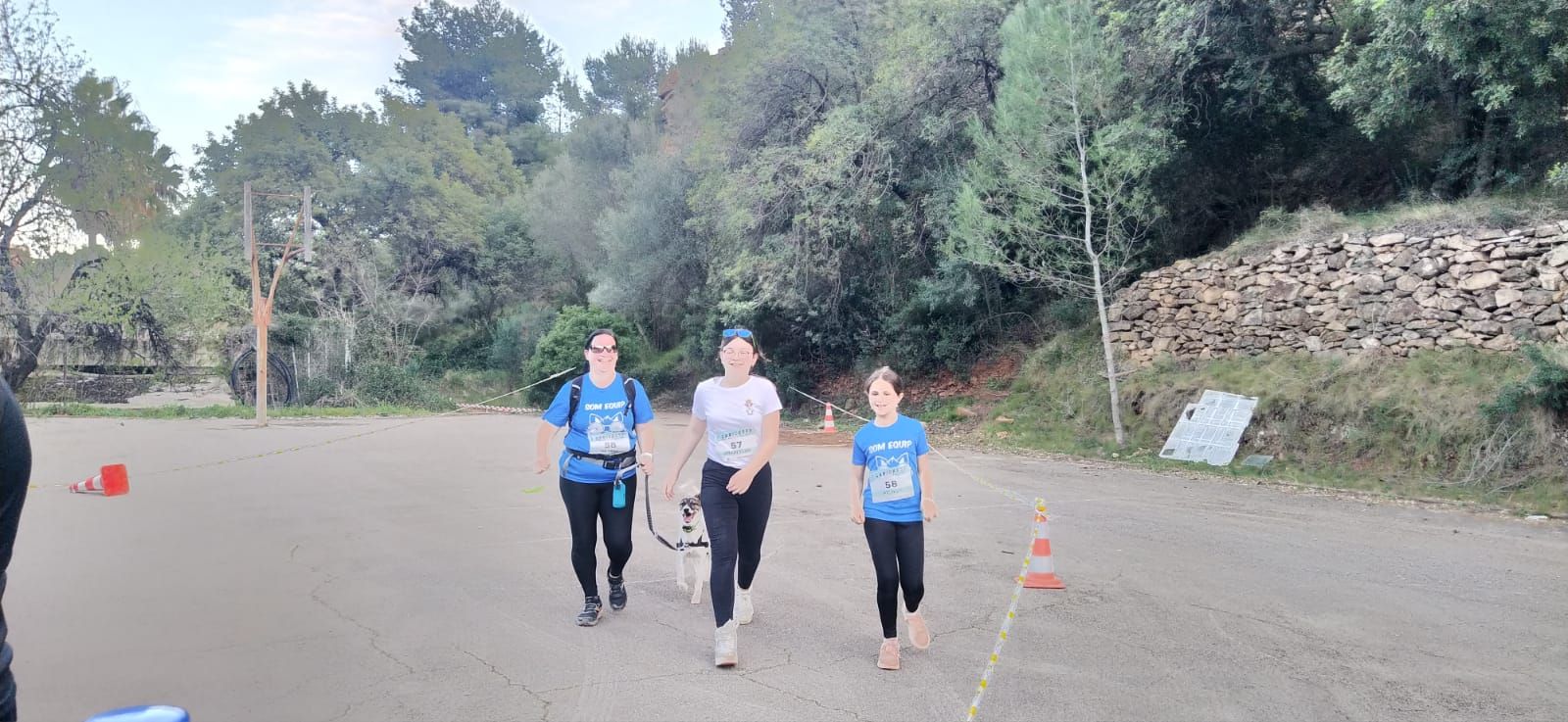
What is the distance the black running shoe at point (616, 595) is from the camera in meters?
5.95

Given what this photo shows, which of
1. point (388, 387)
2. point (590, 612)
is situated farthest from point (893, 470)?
point (388, 387)

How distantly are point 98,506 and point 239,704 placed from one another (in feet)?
23.1

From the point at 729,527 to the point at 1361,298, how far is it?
13313 millimetres

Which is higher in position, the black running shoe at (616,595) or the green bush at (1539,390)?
the green bush at (1539,390)

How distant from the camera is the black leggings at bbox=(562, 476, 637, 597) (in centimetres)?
564

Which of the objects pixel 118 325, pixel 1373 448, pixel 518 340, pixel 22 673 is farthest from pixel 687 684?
pixel 518 340

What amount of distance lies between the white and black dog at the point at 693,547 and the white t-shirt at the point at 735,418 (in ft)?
3.95

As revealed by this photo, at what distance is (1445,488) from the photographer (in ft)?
37.2

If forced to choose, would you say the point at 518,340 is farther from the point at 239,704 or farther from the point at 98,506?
the point at 239,704

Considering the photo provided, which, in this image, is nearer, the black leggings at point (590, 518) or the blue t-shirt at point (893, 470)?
the blue t-shirt at point (893, 470)

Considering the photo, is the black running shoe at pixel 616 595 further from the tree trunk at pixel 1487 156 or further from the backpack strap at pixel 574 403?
the tree trunk at pixel 1487 156

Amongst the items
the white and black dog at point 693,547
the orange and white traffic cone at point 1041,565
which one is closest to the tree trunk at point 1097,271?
the orange and white traffic cone at point 1041,565

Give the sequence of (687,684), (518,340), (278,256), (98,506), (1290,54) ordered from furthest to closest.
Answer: (518,340), (278,256), (1290,54), (98,506), (687,684)

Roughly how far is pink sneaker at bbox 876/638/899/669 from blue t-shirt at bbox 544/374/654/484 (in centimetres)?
193
